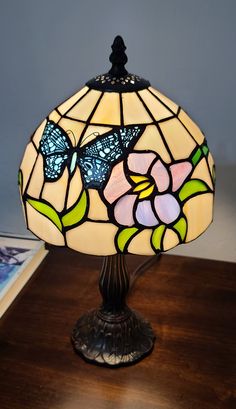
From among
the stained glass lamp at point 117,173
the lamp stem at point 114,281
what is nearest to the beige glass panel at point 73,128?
the stained glass lamp at point 117,173

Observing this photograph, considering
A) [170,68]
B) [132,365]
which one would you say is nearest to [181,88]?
[170,68]

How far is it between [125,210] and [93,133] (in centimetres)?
9

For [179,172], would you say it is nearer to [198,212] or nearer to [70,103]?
[198,212]

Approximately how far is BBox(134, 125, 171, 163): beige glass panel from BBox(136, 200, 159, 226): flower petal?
0.06 m

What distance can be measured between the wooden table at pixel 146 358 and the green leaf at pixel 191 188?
0.30 meters

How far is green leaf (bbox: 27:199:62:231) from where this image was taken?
1.71ft

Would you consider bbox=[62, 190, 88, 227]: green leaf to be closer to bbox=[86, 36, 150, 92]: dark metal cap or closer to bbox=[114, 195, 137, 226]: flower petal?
bbox=[114, 195, 137, 226]: flower petal

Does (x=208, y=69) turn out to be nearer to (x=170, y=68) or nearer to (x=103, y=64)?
(x=170, y=68)

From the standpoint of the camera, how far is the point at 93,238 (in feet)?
1.68

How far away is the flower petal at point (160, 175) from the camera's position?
49 centimetres

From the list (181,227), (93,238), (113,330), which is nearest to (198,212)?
(181,227)

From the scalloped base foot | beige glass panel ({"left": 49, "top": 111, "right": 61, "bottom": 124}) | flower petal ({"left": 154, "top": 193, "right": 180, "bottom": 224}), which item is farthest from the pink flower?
the scalloped base foot

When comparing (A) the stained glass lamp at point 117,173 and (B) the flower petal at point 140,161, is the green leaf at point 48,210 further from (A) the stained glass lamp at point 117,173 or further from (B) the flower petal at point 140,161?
(B) the flower petal at point 140,161

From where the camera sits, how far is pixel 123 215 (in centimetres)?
50
